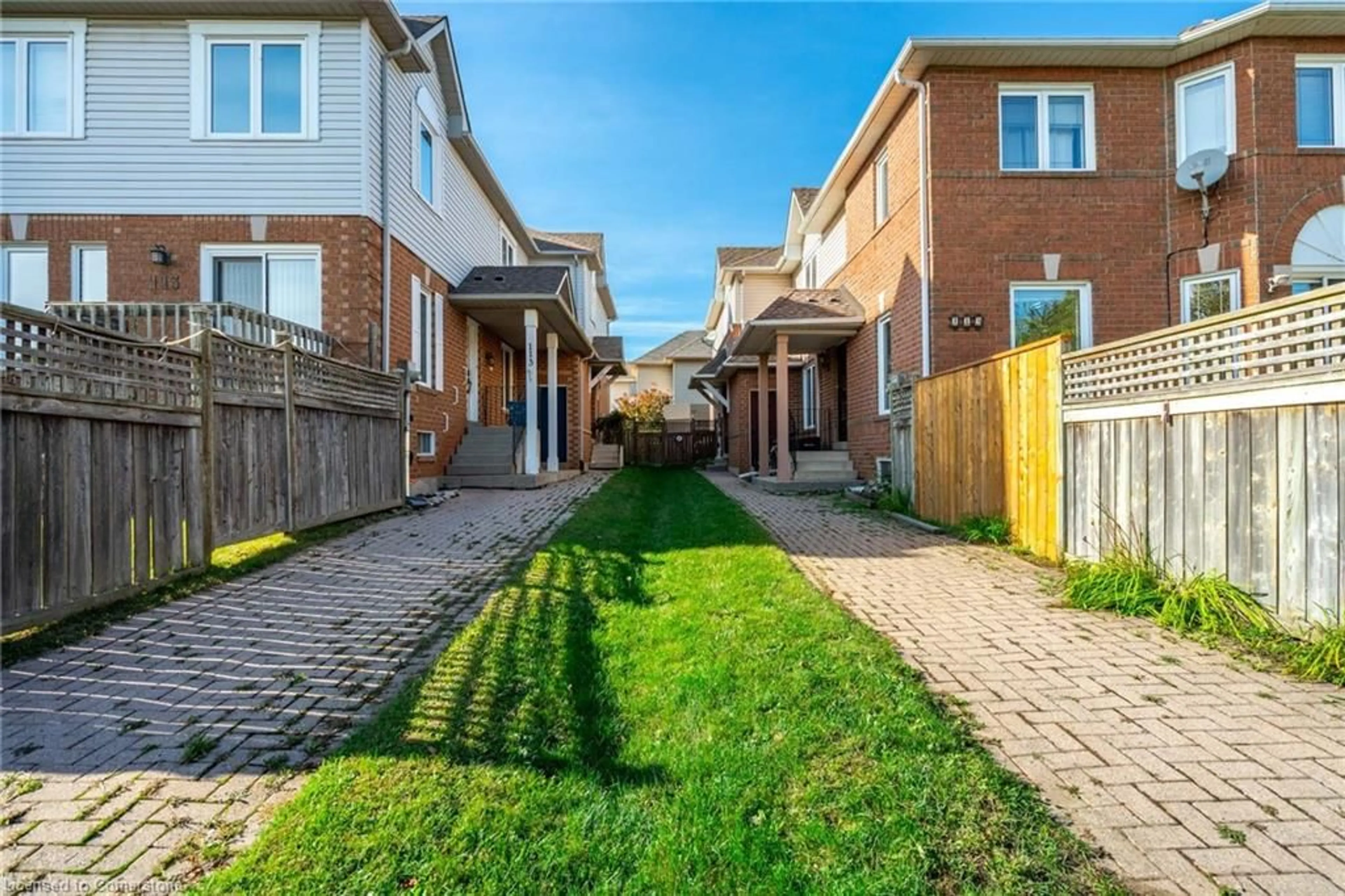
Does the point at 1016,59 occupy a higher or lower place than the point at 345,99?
higher

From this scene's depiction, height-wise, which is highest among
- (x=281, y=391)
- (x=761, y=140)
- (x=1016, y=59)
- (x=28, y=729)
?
(x=761, y=140)

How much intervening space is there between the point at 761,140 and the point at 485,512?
12.4 m

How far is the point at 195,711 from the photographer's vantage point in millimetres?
3174

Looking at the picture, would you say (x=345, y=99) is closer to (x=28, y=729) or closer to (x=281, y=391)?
(x=281, y=391)

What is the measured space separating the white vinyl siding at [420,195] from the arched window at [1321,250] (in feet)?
44.2

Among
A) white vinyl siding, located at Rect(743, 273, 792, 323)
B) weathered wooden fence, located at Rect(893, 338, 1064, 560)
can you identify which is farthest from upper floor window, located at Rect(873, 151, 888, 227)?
white vinyl siding, located at Rect(743, 273, 792, 323)

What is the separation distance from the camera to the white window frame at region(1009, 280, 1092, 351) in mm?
10828

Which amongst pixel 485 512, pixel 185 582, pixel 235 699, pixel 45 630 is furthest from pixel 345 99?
pixel 235 699

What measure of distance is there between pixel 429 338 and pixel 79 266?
4991 millimetres

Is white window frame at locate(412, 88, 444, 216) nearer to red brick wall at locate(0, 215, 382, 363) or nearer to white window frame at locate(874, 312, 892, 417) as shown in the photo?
red brick wall at locate(0, 215, 382, 363)

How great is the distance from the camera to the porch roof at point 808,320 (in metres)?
13.8

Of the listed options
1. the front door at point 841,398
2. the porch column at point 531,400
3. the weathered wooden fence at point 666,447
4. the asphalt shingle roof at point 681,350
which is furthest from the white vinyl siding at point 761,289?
the asphalt shingle roof at point 681,350

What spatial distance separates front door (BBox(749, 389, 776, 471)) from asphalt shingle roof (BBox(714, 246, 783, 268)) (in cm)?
601

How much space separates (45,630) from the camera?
4.12 meters
